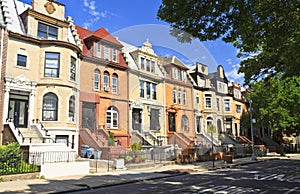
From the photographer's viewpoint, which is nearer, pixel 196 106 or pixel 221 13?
pixel 221 13

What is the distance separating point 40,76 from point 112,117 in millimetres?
8190

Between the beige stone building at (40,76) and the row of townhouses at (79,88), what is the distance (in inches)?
2.7

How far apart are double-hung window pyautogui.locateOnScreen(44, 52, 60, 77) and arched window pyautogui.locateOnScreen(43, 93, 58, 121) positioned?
5.79ft

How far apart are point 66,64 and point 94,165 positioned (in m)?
8.59

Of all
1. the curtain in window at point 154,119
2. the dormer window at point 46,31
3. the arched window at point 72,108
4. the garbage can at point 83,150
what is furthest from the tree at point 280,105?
the dormer window at point 46,31

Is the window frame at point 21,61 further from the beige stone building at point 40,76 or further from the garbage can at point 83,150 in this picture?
the garbage can at point 83,150

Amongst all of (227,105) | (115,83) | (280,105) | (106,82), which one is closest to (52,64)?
(106,82)

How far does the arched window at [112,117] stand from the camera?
2600cm

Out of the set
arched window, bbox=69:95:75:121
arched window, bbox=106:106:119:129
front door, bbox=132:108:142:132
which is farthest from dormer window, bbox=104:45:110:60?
front door, bbox=132:108:142:132

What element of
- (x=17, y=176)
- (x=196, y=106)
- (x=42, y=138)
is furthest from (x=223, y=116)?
(x=17, y=176)

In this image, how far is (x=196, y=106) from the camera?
38.1 metres

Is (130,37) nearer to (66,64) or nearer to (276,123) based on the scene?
(66,64)

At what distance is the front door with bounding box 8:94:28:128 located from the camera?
19.7 m

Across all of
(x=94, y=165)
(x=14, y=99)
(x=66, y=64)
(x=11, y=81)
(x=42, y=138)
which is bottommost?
(x=94, y=165)
